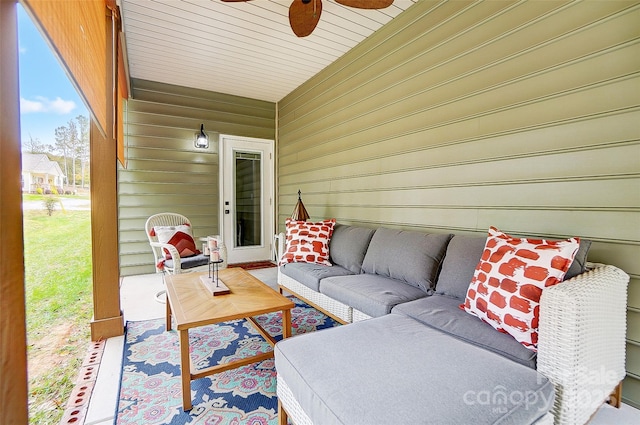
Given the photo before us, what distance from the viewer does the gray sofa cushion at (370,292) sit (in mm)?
1916

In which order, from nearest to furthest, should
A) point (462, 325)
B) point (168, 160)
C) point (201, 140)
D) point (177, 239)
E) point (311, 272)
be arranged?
point (462, 325), point (311, 272), point (177, 239), point (168, 160), point (201, 140)

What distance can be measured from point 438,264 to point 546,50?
4.87 ft

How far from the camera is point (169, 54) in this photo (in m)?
3.48

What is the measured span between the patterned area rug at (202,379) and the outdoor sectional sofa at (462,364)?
35cm

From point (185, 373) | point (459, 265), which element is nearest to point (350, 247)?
point (459, 265)

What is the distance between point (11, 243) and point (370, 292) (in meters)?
1.79

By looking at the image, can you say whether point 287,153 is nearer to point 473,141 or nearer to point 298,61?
point 298,61

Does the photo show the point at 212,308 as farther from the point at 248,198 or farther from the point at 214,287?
the point at 248,198

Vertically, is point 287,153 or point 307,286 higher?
point 287,153

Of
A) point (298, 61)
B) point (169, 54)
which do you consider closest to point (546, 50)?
point (298, 61)

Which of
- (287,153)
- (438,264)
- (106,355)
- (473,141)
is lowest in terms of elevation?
(106,355)

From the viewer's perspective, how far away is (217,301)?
6.27ft

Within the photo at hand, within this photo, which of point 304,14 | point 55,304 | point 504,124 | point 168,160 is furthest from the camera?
point 168,160

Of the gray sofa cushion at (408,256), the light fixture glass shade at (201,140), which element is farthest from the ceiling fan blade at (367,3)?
the light fixture glass shade at (201,140)
